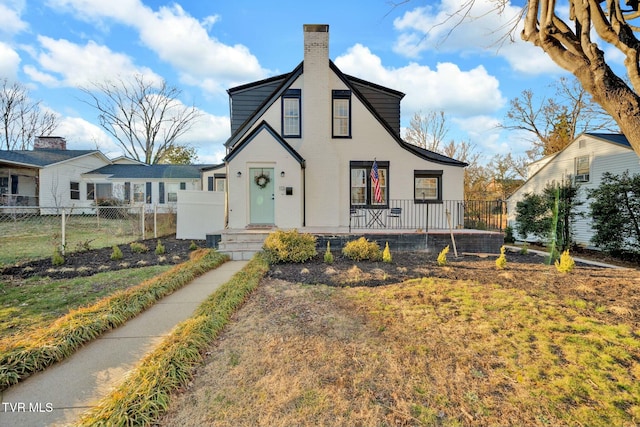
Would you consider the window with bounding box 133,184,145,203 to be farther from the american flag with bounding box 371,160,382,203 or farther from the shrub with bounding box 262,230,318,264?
the shrub with bounding box 262,230,318,264

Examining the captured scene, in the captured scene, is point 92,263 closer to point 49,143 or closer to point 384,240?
point 384,240

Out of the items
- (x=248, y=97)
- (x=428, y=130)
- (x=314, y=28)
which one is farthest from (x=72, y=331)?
(x=428, y=130)

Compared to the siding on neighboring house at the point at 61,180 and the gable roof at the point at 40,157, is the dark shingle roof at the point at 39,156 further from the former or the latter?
the siding on neighboring house at the point at 61,180

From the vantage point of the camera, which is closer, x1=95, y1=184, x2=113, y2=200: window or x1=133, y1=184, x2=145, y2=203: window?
x1=133, y1=184, x2=145, y2=203: window

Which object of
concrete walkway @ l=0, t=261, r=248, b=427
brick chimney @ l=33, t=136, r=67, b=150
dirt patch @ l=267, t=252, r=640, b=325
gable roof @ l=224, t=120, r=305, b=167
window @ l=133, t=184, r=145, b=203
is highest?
brick chimney @ l=33, t=136, r=67, b=150

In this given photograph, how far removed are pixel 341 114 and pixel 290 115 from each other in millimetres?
1992

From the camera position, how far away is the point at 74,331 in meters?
3.27

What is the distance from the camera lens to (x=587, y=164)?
13.5m

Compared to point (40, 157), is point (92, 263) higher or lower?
lower

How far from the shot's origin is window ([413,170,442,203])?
12.0 metres

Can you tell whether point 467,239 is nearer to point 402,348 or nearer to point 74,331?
point 402,348

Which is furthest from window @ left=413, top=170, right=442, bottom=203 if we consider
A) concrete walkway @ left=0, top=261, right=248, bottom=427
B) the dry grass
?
concrete walkway @ left=0, top=261, right=248, bottom=427

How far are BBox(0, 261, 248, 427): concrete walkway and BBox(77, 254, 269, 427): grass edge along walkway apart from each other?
0.17 metres

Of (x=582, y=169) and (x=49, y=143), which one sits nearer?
(x=582, y=169)
